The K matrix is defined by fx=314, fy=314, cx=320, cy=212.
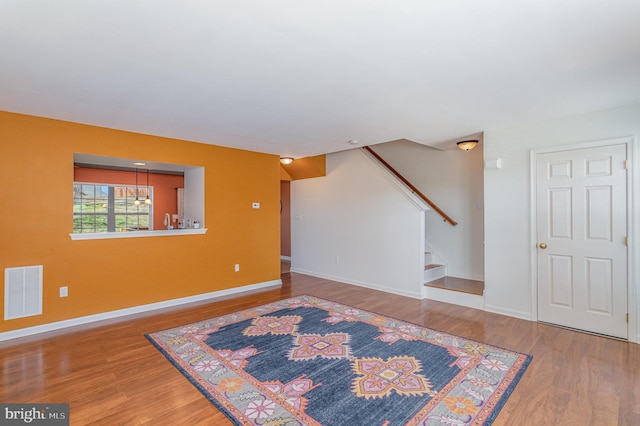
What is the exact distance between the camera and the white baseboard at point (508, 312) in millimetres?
3895

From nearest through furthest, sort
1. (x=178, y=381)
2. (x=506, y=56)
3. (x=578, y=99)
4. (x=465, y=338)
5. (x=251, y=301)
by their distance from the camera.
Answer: (x=506, y=56)
(x=178, y=381)
(x=578, y=99)
(x=465, y=338)
(x=251, y=301)

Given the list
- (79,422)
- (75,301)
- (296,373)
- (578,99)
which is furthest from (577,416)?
(75,301)

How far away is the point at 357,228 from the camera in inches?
228

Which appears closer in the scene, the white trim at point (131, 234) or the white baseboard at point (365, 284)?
the white trim at point (131, 234)

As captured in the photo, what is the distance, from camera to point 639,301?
3.18m

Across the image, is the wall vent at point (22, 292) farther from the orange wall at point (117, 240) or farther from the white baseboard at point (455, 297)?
the white baseboard at point (455, 297)

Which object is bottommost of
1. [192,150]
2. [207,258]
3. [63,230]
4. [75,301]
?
[75,301]

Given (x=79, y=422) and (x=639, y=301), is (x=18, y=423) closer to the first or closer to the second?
(x=79, y=422)

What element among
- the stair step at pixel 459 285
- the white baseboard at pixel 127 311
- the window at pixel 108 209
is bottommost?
the white baseboard at pixel 127 311

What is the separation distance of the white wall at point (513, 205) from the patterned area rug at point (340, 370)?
1.27 meters

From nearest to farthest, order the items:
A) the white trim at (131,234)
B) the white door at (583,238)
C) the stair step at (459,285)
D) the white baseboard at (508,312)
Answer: the white door at (583,238)
the white trim at (131,234)
the white baseboard at (508,312)
the stair step at (459,285)

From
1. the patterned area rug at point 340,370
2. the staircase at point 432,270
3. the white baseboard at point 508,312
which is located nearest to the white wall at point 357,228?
the staircase at point 432,270

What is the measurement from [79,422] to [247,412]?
3.42 feet

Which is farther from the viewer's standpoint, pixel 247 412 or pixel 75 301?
pixel 75 301
